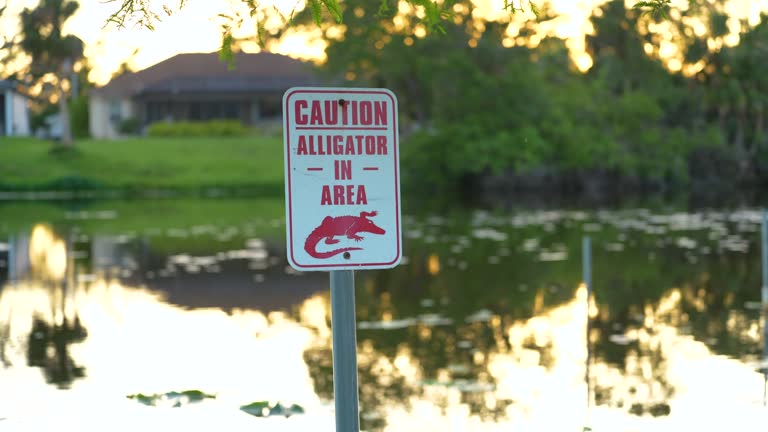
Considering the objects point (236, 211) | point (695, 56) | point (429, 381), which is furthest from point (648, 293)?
point (695, 56)

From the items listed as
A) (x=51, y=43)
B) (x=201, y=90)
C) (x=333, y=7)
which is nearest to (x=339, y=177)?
Answer: (x=333, y=7)

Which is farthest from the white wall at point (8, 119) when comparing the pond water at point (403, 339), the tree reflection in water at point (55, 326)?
the tree reflection in water at point (55, 326)

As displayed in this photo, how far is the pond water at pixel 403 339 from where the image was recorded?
8633 mm

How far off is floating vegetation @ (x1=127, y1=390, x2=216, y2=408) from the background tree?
6570cm

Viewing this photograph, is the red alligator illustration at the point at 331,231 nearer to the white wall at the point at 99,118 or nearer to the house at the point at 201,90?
the house at the point at 201,90

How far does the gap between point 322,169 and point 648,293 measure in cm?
1244

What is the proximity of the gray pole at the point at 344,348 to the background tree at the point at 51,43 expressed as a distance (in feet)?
233

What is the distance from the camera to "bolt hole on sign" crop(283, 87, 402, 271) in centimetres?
392

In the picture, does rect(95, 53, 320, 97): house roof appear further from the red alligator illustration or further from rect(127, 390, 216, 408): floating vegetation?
the red alligator illustration

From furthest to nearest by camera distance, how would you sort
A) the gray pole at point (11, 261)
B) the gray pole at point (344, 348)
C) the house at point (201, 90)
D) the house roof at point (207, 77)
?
the house at point (201, 90) < the house roof at point (207, 77) < the gray pole at point (11, 261) < the gray pole at point (344, 348)

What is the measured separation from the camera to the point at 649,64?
225ft

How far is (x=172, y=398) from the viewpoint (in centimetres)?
918

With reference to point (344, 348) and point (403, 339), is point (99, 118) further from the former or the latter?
point (344, 348)

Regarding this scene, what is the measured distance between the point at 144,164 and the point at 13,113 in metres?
20.0
